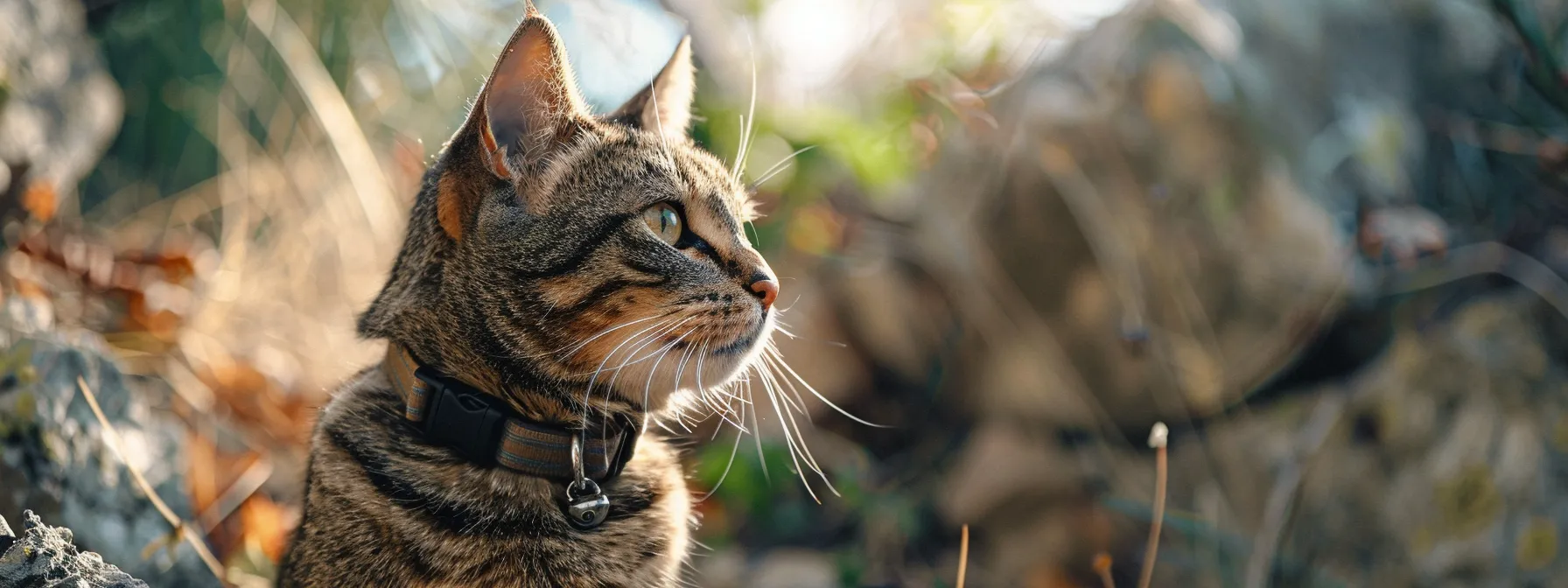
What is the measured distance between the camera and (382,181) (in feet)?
12.3

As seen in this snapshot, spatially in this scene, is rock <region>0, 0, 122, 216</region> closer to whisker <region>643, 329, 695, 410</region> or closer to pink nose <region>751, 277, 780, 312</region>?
whisker <region>643, 329, 695, 410</region>

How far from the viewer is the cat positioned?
1338mm

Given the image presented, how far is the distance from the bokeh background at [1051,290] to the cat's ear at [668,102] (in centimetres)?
45

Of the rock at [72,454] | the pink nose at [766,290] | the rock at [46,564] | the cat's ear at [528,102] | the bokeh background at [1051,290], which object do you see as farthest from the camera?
the bokeh background at [1051,290]

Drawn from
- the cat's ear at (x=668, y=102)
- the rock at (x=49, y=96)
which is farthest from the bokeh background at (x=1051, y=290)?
the cat's ear at (x=668, y=102)

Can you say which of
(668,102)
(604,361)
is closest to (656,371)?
(604,361)

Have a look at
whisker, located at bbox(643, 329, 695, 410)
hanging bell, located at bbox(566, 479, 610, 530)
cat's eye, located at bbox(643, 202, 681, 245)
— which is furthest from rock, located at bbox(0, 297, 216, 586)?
cat's eye, located at bbox(643, 202, 681, 245)

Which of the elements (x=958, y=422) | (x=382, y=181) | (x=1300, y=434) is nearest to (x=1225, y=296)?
(x=1300, y=434)

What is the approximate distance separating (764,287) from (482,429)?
1.49 ft

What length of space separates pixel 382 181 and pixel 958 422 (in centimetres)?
240

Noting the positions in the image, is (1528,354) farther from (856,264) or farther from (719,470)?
(719,470)

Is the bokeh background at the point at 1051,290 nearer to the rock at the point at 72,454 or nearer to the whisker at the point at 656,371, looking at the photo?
the rock at the point at 72,454

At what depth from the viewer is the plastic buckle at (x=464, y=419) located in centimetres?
134

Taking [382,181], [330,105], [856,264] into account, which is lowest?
[856,264]
